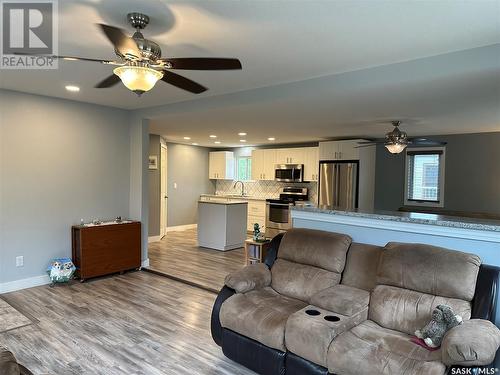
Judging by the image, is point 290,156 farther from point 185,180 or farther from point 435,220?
point 435,220

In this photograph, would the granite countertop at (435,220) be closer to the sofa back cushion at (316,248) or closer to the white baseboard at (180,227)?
the sofa back cushion at (316,248)

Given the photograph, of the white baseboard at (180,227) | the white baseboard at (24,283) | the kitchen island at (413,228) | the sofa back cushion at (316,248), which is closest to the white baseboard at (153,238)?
the white baseboard at (180,227)

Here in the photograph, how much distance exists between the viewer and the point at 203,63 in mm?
2160

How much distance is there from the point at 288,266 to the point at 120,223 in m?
2.92

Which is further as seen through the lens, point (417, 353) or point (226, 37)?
point (226, 37)

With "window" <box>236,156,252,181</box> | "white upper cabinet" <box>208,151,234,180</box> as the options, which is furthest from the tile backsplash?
"white upper cabinet" <box>208,151,234,180</box>

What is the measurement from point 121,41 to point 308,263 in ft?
7.45

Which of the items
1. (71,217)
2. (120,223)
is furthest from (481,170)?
(71,217)

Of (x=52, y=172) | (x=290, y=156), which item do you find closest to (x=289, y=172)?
(x=290, y=156)

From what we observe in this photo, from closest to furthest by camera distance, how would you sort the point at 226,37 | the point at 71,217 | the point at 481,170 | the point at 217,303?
the point at 226,37, the point at 217,303, the point at 71,217, the point at 481,170

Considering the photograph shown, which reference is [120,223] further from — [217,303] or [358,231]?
[358,231]

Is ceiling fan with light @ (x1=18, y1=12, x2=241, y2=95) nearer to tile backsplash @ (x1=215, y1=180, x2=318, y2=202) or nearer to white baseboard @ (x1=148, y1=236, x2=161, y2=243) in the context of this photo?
white baseboard @ (x1=148, y1=236, x2=161, y2=243)

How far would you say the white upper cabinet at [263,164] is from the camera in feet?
28.8

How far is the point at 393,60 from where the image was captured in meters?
2.99
